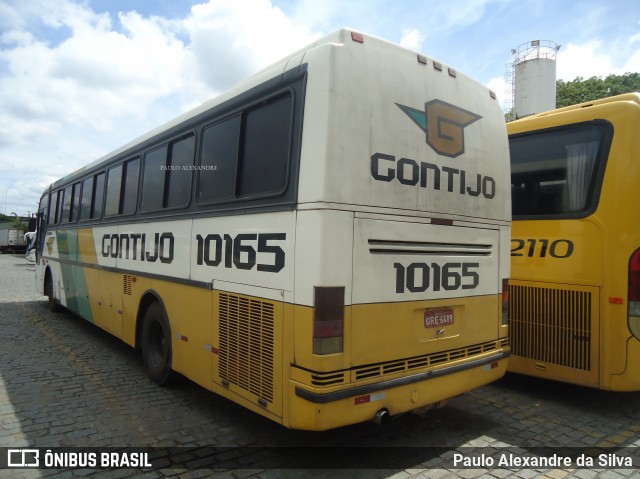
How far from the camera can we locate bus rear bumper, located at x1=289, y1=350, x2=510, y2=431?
316 cm

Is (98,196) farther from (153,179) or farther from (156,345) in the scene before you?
(156,345)

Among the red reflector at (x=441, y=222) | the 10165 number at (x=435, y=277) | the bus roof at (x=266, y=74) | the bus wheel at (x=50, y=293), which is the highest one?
the bus roof at (x=266, y=74)

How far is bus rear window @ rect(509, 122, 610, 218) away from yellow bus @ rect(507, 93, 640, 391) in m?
0.01

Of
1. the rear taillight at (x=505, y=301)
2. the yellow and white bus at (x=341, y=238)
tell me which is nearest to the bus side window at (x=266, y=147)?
the yellow and white bus at (x=341, y=238)

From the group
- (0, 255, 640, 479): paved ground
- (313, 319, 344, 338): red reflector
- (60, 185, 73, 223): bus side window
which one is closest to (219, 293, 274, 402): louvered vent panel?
(313, 319, 344, 338): red reflector

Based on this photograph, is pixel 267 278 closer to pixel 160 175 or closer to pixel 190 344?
pixel 190 344

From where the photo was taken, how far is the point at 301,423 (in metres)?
3.22

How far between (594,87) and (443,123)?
38807 millimetres

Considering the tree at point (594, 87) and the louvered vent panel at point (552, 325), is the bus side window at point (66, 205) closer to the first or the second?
the louvered vent panel at point (552, 325)

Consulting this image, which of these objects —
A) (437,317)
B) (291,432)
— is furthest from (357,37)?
(291,432)

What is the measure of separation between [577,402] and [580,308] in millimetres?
1213

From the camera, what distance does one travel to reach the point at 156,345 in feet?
19.1

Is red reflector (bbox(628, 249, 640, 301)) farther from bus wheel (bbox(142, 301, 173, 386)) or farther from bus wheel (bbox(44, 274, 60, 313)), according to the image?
bus wheel (bbox(44, 274, 60, 313))

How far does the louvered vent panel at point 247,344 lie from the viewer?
11.7ft
